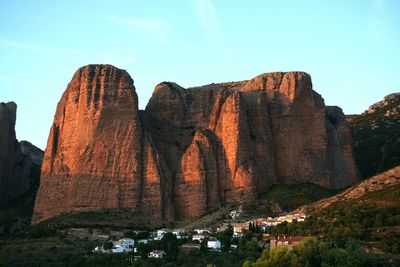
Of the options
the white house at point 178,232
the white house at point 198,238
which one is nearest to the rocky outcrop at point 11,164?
the white house at point 178,232

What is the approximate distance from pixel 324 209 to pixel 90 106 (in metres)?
32.2

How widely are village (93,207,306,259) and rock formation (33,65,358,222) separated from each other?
8032mm

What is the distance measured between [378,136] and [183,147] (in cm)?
3291

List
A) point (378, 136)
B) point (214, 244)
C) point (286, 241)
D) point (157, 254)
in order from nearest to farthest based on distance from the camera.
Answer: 1. point (286, 241)
2. point (157, 254)
3. point (214, 244)
4. point (378, 136)

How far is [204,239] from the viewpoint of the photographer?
8031 cm

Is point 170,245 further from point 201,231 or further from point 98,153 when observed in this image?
point 98,153

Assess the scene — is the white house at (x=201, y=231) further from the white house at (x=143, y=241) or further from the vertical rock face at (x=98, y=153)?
the vertical rock face at (x=98, y=153)

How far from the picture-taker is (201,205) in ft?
324

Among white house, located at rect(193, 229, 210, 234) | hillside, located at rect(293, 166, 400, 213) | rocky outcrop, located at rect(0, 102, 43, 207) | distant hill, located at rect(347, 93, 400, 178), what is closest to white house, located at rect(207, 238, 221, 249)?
white house, located at rect(193, 229, 210, 234)

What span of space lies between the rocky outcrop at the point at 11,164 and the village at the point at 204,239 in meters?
28.7

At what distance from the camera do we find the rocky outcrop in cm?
11156

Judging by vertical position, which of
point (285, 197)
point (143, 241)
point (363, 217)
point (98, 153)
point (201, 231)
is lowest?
point (143, 241)

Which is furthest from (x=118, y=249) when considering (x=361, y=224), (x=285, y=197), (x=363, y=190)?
(x=363, y=190)

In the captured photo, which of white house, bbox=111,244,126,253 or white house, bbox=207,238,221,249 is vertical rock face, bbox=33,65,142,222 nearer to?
white house, bbox=111,244,126,253
